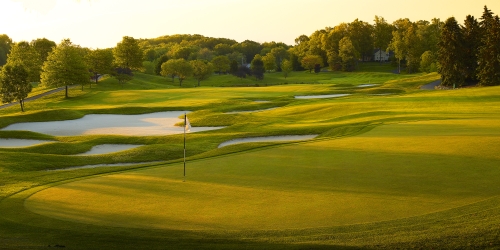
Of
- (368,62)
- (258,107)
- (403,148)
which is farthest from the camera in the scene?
(368,62)

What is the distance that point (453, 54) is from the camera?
6406cm

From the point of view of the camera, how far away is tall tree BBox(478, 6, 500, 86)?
189ft

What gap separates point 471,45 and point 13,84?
56923 millimetres

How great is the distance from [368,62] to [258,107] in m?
106

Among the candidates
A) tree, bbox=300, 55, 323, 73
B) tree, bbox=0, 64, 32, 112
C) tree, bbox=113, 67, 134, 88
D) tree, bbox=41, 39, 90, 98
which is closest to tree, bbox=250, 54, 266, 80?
tree, bbox=300, 55, 323, 73

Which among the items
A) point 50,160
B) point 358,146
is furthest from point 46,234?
point 50,160

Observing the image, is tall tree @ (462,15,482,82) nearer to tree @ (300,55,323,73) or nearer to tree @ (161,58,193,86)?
tree @ (161,58,193,86)

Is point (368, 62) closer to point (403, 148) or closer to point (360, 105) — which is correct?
point (360, 105)

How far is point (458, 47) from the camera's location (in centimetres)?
6397

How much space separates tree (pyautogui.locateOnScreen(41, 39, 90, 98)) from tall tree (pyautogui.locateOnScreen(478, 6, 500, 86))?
53.7 metres

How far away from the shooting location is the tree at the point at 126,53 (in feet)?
309

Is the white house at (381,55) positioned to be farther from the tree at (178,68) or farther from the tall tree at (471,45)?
the tall tree at (471,45)

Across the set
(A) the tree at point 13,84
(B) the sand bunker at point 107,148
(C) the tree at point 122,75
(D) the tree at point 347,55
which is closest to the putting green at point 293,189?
(B) the sand bunker at point 107,148

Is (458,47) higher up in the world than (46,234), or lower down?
higher up
